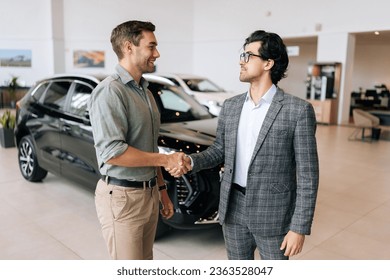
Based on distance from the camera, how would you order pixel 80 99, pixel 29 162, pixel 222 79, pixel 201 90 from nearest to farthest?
pixel 80 99
pixel 29 162
pixel 201 90
pixel 222 79

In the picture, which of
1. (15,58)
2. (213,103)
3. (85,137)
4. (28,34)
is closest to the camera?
(85,137)

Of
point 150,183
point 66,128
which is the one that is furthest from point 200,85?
point 150,183

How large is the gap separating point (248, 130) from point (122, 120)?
593 mm

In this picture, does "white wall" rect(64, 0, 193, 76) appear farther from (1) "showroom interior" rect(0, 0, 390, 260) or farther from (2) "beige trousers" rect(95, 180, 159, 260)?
(2) "beige trousers" rect(95, 180, 159, 260)

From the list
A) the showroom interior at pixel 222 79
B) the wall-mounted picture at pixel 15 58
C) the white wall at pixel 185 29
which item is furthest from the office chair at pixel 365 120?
the wall-mounted picture at pixel 15 58

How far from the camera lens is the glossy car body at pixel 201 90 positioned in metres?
9.80

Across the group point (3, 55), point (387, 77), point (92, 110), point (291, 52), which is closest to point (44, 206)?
point (92, 110)

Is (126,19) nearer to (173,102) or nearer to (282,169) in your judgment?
(173,102)

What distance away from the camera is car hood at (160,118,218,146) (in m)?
3.37

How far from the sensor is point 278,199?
1732 millimetres

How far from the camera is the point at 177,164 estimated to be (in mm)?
1855

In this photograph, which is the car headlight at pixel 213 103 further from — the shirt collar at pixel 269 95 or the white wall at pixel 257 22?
the shirt collar at pixel 269 95

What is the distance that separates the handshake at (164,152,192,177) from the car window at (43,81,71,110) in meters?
2.90
